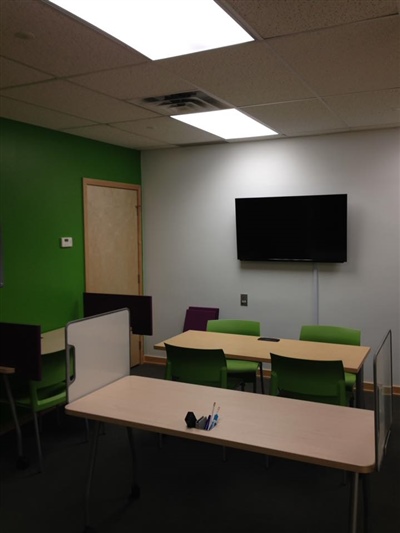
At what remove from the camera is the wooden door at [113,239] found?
16.9ft

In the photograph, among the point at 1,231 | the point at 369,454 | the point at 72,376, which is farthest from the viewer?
the point at 1,231

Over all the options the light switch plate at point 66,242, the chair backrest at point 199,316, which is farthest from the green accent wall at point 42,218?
the chair backrest at point 199,316

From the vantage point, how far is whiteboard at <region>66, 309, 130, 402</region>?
103 inches

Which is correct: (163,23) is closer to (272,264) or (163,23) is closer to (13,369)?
(13,369)

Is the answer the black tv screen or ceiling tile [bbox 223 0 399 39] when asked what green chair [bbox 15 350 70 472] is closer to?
ceiling tile [bbox 223 0 399 39]

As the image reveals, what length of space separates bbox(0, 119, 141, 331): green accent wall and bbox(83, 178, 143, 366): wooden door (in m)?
0.13

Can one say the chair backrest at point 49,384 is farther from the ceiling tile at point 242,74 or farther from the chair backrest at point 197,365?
the ceiling tile at point 242,74

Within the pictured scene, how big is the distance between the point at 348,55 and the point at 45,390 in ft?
9.99

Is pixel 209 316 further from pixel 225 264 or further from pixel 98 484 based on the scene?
pixel 98 484

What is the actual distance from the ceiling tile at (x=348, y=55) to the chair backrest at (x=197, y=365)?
1.97m

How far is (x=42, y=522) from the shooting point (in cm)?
279

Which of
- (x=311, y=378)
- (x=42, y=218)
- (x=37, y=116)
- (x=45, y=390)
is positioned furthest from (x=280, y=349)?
(x=37, y=116)

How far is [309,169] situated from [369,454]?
3.72m

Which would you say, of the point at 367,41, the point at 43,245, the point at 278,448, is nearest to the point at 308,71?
the point at 367,41
